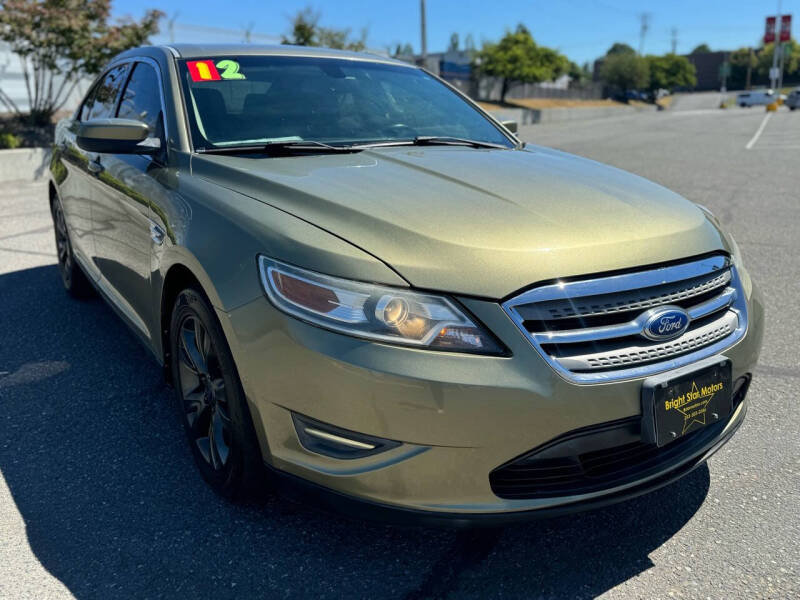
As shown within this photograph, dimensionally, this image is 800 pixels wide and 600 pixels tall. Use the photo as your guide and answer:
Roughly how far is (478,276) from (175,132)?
5.44 feet

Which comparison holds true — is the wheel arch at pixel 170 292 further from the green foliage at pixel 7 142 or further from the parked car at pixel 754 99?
the parked car at pixel 754 99

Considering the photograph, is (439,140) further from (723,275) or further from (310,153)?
(723,275)

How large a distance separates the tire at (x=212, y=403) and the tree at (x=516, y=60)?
154 ft

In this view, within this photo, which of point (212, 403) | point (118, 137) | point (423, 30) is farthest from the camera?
point (423, 30)

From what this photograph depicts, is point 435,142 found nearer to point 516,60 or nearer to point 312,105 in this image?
point 312,105

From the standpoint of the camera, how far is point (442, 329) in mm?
1983

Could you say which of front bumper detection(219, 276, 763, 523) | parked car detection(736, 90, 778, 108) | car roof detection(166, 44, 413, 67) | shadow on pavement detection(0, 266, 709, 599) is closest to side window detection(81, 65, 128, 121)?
car roof detection(166, 44, 413, 67)

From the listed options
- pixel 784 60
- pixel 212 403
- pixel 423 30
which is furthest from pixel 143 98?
pixel 784 60

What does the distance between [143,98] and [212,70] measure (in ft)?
1.56

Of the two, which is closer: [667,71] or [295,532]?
[295,532]

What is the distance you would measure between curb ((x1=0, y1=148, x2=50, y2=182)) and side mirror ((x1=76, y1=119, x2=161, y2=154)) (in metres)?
9.90

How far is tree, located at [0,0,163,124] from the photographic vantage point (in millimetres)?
13188

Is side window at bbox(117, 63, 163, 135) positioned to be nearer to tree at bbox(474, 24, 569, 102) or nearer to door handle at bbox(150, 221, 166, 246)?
door handle at bbox(150, 221, 166, 246)

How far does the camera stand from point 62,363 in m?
4.03
